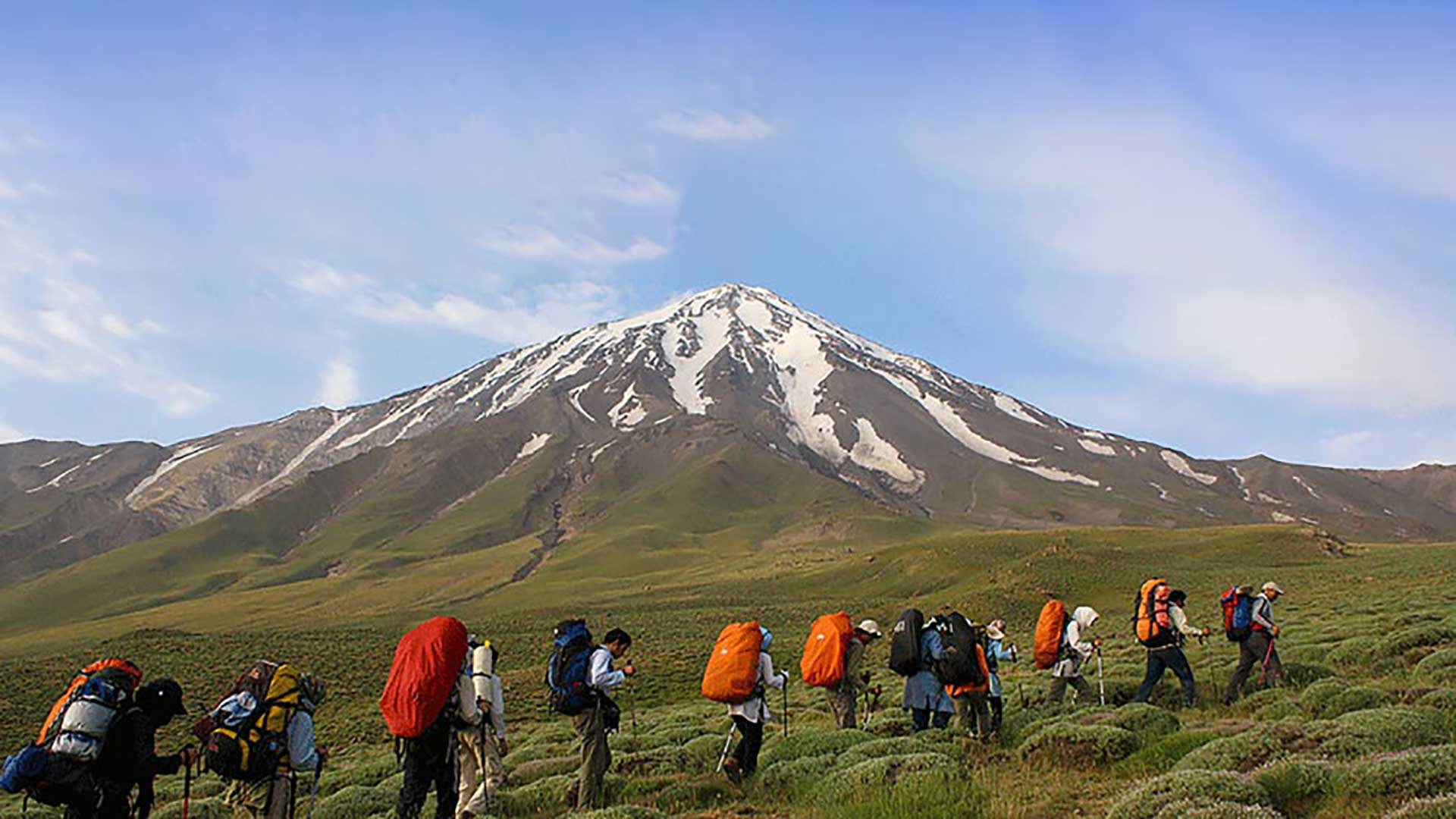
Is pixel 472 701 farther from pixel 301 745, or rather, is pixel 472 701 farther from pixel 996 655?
pixel 996 655

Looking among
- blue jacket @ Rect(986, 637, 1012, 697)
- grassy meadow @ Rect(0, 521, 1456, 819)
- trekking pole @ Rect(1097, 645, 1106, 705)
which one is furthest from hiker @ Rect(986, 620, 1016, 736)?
trekking pole @ Rect(1097, 645, 1106, 705)

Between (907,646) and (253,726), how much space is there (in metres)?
7.67

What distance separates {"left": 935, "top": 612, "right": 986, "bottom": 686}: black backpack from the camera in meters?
11.6

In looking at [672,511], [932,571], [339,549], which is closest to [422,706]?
[932,571]

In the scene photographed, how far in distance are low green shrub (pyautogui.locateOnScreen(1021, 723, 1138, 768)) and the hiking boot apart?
315cm

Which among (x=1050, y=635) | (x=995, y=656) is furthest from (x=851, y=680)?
(x=1050, y=635)

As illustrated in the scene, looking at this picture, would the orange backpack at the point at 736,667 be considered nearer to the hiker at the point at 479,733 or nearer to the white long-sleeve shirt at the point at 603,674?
the white long-sleeve shirt at the point at 603,674

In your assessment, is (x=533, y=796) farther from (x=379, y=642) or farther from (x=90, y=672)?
(x=379, y=642)

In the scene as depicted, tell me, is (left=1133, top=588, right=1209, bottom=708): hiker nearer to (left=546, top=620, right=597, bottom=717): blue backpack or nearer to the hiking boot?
the hiking boot

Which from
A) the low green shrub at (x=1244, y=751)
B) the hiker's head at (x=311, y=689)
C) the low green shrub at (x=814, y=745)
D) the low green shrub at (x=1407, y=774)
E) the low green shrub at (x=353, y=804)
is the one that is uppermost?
the hiker's head at (x=311, y=689)

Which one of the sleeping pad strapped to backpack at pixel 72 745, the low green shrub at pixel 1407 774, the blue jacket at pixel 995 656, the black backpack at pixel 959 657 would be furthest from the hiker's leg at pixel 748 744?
the sleeping pad strapped to backpack at pixel 72 745

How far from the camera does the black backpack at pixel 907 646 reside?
12102 mm

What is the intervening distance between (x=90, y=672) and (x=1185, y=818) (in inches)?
346

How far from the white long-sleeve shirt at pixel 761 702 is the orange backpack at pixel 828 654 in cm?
148
